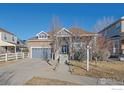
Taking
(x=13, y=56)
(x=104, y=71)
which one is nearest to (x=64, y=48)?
(x=13, y=56)

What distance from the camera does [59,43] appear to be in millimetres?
26172

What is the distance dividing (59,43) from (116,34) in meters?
6.34

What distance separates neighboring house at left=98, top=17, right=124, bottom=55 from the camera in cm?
2392

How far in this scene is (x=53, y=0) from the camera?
8289 millimetres

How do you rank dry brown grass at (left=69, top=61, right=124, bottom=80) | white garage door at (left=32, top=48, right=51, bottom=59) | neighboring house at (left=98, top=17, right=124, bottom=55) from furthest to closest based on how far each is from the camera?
1. white garage door at (left=32, top=48, right=51, bottom=59)
2. neighboring house at (left=98, top=17, right=124, bottom=55)
3. dry brown grass at (left=69, top=61, right=124, bottom=80)

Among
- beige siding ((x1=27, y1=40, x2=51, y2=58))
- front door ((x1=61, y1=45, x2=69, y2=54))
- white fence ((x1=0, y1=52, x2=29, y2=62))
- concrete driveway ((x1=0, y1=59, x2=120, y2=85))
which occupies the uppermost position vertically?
beige siding ((x1=27, y1=40, x2=51, y2=58))

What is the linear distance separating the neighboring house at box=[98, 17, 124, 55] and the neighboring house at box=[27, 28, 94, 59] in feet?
6.61

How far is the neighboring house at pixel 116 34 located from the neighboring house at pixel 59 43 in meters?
2.02

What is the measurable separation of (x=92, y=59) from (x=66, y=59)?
2.23 meters

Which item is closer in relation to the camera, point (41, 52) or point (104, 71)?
point (104, 71)

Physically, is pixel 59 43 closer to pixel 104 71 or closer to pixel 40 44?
pixel 40 44

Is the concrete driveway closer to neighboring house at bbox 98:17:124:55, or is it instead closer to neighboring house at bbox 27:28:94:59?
neighboring house at bbox 27:28:94:59

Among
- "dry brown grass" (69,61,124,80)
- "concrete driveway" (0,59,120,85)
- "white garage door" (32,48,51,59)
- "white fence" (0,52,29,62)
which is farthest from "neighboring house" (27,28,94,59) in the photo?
"concrete driveway" (0,59,120,85)
